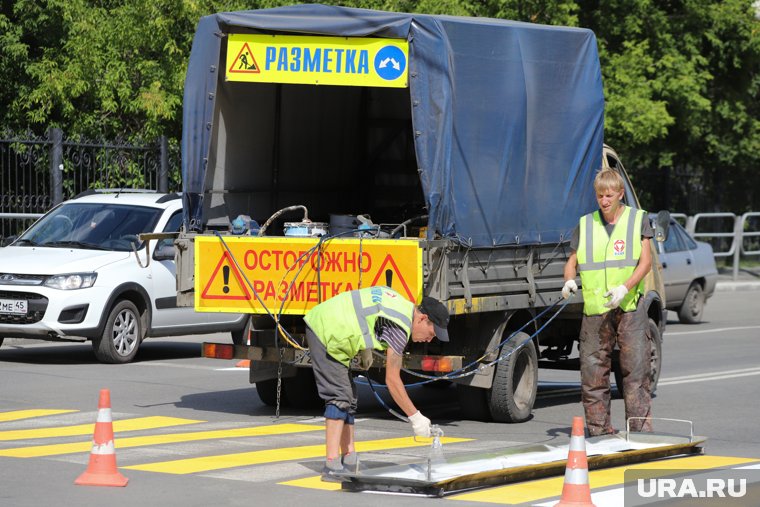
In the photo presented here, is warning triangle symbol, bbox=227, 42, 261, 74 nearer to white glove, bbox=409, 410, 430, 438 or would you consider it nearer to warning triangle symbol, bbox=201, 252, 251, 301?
warning triangle symbol, bbox=201, 252, 251, 301

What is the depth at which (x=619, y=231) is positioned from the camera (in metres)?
10.8

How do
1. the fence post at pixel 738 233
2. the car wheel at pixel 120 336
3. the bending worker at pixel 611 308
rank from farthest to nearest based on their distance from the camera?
the fence post at pixel 738 233
the car wheel at pixel 120 336
the bending worker at pixel 611 308

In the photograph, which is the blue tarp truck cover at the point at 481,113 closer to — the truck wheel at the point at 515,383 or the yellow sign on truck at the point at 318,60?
the yellow sign on truck at the point at 318,60

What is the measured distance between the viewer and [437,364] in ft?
36.0

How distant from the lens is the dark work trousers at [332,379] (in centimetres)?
877

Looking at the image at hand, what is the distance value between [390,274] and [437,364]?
786 millimetres

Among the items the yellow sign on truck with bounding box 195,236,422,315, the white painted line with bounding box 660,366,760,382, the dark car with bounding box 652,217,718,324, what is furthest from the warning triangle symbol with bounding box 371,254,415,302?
the dark car with bounding box 652,217,718,324

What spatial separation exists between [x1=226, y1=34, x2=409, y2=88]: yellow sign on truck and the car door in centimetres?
1144

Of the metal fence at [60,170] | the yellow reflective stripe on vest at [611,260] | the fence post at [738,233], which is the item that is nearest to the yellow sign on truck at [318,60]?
the yellow reflective stripe on vest at [611,260]

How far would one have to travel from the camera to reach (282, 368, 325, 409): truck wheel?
Answer: 12.7m

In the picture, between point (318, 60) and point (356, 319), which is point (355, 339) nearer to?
point (356, 319)

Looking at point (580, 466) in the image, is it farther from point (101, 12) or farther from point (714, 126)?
point (714, 126)

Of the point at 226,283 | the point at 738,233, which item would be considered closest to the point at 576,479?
the point at 226,283

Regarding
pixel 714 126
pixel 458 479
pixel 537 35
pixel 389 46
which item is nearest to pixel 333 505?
pixel 458 479
